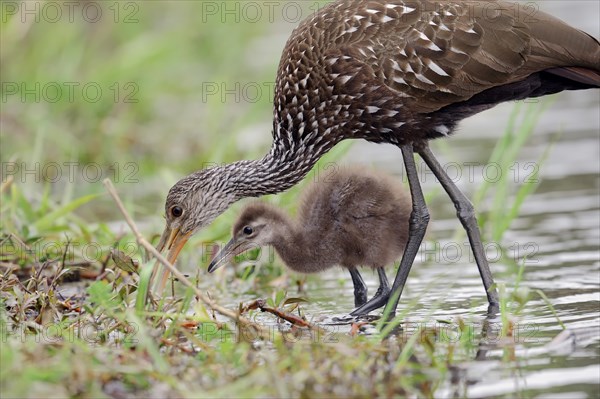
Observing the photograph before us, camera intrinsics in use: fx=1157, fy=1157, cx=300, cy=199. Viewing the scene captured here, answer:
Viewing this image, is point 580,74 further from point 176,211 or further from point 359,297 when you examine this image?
point 176,211

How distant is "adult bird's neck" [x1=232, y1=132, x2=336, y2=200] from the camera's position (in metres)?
7.54

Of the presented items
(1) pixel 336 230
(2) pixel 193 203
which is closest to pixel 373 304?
(1) pixel 336 230

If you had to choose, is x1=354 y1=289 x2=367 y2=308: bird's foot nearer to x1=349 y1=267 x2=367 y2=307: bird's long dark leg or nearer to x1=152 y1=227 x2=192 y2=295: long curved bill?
x1=349 y1=267 x2=367 y2=307: bird's long dark leg

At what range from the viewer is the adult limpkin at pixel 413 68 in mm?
7094

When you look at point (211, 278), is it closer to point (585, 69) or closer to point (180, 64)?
point (585, 69)

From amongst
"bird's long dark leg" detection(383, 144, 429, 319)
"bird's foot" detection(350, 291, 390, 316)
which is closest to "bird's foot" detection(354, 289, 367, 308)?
"bird's foot" detection(350, 291, 390, 316)

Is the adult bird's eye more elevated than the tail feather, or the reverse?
the tail feather

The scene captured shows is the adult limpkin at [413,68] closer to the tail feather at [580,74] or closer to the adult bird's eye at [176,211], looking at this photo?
the tail feather at [580,74]

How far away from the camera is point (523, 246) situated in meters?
8.91

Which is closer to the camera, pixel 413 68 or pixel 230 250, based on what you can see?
pixel 413 68

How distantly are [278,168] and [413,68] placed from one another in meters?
1.16

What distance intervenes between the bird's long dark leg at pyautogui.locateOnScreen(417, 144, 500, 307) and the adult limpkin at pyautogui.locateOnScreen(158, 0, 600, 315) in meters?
0.06

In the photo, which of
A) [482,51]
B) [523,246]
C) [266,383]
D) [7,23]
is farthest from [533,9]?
[7,23]

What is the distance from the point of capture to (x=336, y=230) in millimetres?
7770
